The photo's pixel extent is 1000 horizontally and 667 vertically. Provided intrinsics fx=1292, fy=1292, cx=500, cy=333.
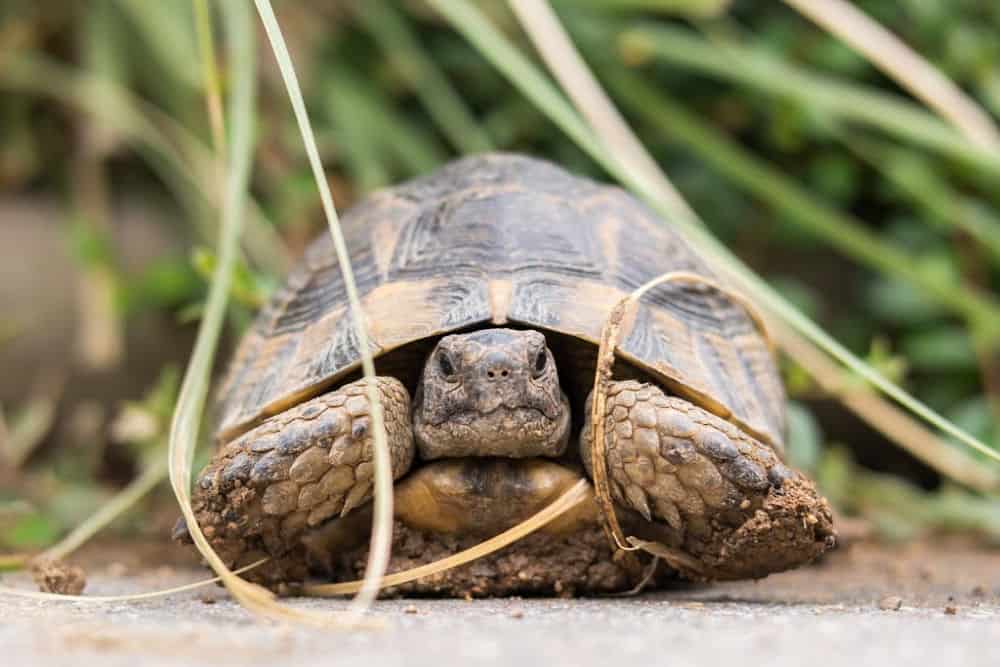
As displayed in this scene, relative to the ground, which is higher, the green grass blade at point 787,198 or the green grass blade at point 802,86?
the green grass blade at point 802,86

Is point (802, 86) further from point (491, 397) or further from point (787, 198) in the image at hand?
point (491, 397)

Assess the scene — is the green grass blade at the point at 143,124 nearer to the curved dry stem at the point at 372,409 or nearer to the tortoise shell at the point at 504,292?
the tortoise shell at the point at 504,292

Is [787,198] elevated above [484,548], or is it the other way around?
[787,198]

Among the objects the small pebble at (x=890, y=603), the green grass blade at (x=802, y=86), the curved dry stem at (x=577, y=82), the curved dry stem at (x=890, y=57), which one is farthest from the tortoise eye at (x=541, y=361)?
the green grass blade at (x=802, y=86)

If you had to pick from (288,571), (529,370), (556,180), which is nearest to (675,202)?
(556,180)

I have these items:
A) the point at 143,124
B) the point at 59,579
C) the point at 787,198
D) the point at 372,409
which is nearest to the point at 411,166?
the point at 143,124

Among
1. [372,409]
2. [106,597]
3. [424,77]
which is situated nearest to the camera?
[372,409]

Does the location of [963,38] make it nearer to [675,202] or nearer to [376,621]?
[675,202]
